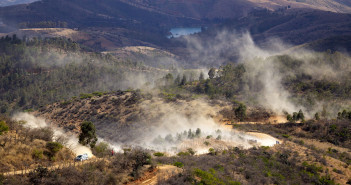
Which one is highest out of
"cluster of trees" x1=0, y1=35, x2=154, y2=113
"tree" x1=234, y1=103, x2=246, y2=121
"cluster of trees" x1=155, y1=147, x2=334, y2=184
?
"cluster of trees" x1=155, y1=147, x2=334, y2=184

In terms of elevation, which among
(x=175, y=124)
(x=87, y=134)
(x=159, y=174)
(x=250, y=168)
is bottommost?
(x=175, y=124)

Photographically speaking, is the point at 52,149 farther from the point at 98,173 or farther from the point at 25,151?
the point at 98,173

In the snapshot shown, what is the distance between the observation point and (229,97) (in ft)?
230

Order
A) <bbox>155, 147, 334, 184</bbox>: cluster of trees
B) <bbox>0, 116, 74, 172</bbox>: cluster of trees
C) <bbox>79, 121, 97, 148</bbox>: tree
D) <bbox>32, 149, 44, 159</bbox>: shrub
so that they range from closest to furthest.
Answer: <bbox>0, 116, 74, 172</bbox>: cluster of trees, <bbox>32, 149, 44, 159</bbox>: shrub, <bbox>155, 147, 334, 184</bbox>: cluster of trees, <bbox>79, 121, 97, 148</bbox>: tree

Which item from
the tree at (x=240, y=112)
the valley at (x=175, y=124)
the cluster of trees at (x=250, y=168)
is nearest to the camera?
the valley at (x=175, y=124)

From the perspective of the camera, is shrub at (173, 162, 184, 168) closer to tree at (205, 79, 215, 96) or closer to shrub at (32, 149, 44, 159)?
shrub at (32, 149, 44, 159)

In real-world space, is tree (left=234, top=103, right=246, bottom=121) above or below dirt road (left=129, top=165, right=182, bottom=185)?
below

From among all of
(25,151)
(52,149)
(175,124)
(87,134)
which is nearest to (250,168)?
(52,149)

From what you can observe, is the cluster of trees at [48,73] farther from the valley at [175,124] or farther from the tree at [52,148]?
the tree at [52,148]

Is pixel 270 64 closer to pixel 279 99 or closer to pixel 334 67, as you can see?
pixel 334 67

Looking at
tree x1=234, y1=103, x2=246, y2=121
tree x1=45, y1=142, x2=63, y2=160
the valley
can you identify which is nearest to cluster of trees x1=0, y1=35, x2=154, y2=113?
the valley

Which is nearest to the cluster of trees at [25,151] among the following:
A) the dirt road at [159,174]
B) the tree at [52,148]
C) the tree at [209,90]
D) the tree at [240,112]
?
the tree at [52,148]

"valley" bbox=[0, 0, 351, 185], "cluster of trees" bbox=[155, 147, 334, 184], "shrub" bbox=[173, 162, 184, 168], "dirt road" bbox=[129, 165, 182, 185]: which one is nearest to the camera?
Result: "dirt road" bbox=[129, 165, 182, 185]

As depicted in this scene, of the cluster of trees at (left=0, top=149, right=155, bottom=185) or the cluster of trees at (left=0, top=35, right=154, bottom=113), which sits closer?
the cluster of trees at (left=0, top=149, right=155, bottom=185)
